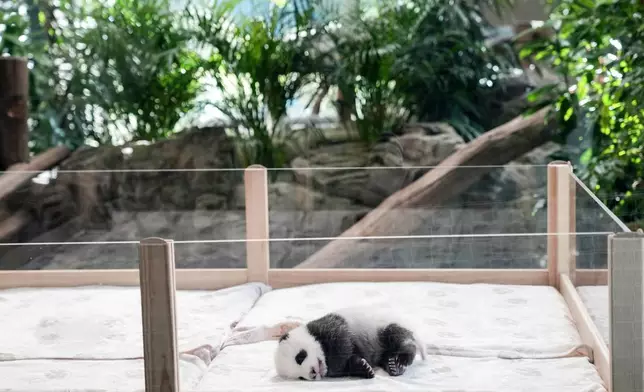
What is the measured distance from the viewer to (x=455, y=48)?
157 inches

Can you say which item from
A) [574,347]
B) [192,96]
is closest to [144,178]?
[192,96]

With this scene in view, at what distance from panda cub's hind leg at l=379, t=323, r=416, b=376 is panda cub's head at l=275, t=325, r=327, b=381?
5.2 inches

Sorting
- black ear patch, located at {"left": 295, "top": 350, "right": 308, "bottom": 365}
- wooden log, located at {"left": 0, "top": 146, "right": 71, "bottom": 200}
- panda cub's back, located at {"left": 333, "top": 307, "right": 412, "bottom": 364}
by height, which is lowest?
black ear patch, located at {"left": 295, "top": 350, "right": 308, "bottom": 365}

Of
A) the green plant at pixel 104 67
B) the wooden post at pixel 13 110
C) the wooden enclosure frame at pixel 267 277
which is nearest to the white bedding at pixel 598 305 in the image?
the wooden enclosure frame at pixel 267 277

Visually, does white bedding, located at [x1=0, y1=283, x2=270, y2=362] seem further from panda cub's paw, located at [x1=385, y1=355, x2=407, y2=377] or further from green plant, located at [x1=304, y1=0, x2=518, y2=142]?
green plant, located at [x1=304, y1=0, x2=518, y2=142]

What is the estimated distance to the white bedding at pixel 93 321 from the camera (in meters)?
1.71

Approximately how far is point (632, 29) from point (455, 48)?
87 cm

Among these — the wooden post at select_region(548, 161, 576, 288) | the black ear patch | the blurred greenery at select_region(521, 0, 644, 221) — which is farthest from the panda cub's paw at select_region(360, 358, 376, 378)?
the blurred greenery at select_region(521, 0, 644, 221)

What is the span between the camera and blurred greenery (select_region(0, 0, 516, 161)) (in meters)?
→ 3.96

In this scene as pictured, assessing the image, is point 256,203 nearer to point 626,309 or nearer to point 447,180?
point 447,180

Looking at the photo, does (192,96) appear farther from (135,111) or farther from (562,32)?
(562,32)

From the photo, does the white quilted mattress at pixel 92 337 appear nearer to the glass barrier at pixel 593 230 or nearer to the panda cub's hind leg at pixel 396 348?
the panda cub's hind leg at pixel 396 348

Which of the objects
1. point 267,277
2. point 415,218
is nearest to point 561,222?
point 415,218

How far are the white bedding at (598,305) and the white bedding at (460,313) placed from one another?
66 mm
